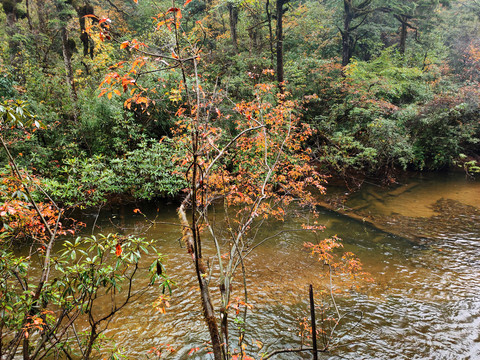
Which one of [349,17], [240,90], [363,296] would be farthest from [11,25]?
[363,296]

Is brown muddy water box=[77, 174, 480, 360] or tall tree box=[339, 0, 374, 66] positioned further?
tall tree box=[339, 0, 374, 66]

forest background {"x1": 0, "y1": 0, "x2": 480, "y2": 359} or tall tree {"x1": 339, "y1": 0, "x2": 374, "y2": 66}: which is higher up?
tall tree {"x1": 339, "y1": 0, "x2": 374, "y2": 66}

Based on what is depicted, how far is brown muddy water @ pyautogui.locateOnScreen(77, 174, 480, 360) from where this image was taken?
4.04 metres

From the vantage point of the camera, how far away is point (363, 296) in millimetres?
5234

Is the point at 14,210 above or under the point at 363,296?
above

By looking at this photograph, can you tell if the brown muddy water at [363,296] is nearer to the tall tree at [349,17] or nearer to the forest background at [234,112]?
the forest background at [234,112]

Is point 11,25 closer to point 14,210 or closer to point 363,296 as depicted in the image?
point 14,210

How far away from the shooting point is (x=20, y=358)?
3.63m

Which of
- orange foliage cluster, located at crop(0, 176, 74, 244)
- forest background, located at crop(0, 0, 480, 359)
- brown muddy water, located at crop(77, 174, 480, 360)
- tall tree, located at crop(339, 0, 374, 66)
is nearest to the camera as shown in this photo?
orange foliage cluster, located at crop(0, 176, 74, 244)

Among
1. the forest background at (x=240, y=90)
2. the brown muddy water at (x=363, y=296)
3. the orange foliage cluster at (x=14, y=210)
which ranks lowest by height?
the brown muddy water at (x=363, y=296)

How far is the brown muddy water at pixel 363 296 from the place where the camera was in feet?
13.2

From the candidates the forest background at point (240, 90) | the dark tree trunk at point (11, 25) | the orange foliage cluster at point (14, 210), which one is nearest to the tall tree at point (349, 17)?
the forest background at point (240, 90)

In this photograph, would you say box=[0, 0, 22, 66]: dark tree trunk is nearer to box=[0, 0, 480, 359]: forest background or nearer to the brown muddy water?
box=[0, 0, 480, 359]: forest background

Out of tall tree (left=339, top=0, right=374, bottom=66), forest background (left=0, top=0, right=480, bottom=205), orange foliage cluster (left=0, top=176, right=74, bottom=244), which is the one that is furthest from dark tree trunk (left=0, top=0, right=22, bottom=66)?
tall tree (left=339, top=0, right=374, bottom=66)
